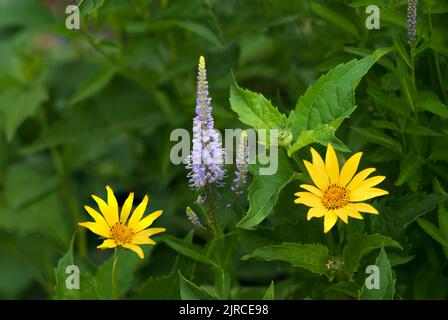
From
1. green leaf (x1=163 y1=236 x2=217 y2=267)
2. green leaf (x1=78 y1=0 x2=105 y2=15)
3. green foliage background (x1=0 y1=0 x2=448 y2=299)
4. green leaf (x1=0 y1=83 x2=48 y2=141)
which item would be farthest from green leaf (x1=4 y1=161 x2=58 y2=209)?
green leaf (x1=78 y1=0 x2=105 y2=15)

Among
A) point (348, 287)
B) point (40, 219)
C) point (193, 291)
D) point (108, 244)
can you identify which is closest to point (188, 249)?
point (193, 291)

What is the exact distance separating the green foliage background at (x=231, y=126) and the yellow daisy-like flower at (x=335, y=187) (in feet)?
0.14

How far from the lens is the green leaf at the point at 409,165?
134 centimetres

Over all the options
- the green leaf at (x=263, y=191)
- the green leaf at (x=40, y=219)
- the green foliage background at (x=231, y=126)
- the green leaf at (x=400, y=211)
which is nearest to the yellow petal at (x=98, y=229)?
the green foliage background at (x=231, y=126)

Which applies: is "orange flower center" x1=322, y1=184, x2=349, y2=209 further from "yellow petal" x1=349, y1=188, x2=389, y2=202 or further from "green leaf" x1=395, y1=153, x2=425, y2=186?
"green leaf" x1=395, y1=153, x2=425, y2=186

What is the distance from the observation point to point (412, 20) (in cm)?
125

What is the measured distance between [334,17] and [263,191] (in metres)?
0.46

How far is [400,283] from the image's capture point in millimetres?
1532

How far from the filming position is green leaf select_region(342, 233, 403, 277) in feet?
4.04

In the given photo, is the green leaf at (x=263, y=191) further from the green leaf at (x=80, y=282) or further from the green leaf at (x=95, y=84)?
the green leaf at (x=95, y=84)

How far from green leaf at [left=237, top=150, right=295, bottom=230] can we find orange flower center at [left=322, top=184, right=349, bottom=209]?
67 mm
